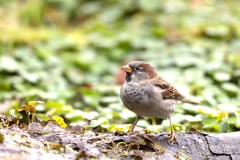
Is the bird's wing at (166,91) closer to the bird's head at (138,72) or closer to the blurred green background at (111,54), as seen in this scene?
the bird's head at (138,72)

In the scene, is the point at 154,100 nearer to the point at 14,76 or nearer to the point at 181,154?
the point at 181,154

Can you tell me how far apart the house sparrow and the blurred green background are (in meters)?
0.54

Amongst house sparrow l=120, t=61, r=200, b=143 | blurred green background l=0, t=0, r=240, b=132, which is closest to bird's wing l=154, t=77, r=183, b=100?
house sparrow l=120, t=61, r=200, b=143

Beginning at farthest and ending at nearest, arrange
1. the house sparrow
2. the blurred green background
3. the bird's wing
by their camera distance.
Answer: the blurred green background < the bird's wing < the house sparrow

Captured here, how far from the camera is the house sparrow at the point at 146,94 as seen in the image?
3898 millimetres

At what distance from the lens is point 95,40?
8.81 meters

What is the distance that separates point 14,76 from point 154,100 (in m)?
3.72

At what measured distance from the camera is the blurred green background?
17.6 ft

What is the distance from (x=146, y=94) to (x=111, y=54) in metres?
4.51

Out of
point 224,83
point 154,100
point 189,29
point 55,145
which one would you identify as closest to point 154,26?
point 189,29

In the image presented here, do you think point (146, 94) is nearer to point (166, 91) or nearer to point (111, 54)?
point (166, 91)

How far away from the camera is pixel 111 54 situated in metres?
8.38

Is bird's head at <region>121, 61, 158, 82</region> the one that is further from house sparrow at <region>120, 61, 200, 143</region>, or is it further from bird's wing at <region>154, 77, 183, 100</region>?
bird's wing at <region>154, 77, 183, 100</region>

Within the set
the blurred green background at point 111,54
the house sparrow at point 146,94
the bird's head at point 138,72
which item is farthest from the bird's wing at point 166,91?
the blurred green background at point 111,54
